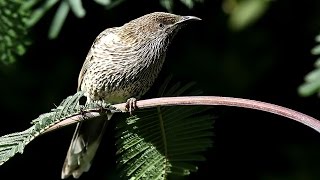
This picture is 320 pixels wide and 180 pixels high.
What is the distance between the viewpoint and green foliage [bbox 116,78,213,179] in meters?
2.06

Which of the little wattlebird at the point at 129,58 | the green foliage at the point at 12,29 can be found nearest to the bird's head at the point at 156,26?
the little wattlebird at the point at 129,58

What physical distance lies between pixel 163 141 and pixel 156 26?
2.04 feet

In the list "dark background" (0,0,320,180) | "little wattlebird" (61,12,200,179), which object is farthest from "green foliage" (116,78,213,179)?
"dark background" (0,0,320,180)

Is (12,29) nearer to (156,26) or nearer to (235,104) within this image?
(156,26)

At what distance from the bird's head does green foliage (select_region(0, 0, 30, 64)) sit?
35 centimetres

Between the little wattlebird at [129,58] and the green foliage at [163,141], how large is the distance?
1.41ft

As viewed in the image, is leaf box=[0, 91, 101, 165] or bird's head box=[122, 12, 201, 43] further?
bird's head box=[122, 12, 201, 43]

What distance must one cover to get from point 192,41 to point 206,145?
1.63 metres

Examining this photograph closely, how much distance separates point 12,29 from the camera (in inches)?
105

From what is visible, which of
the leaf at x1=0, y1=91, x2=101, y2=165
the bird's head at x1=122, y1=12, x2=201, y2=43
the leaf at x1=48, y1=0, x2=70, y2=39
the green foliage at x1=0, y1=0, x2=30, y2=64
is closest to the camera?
the leaf at x1=0, y1=91, x2=101, y2=165

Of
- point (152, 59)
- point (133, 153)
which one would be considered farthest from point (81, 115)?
point (152, 59)

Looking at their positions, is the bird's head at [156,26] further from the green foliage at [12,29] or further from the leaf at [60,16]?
the green foliage at [12,29]

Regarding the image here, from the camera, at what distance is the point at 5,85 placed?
3.49 metres

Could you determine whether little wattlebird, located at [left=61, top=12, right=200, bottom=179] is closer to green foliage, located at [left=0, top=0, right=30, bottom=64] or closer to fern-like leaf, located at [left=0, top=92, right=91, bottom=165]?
green foliage, located at [left=0, top=0, right=30, bottom=64]
